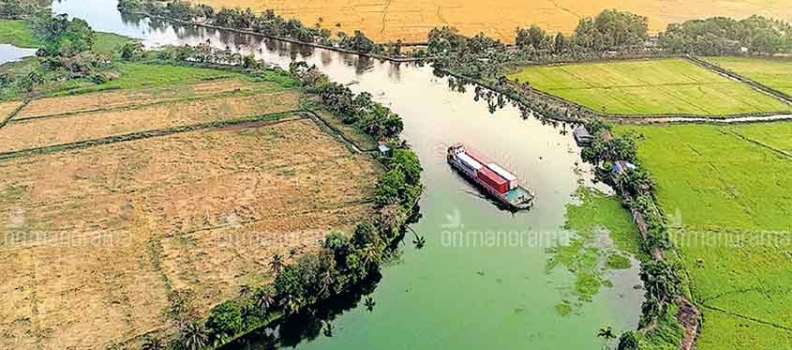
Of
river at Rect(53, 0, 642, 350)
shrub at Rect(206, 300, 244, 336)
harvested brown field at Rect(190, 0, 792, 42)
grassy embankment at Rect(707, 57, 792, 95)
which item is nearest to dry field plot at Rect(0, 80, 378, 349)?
shrub at Rect(206, 300, 244, 336)

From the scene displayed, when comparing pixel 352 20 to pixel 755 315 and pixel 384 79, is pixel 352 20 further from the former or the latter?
pixel 755 315

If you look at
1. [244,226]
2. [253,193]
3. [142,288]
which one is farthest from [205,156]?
[142,288]

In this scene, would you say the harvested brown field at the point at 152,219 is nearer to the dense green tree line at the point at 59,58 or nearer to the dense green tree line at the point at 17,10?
the dense green tree line at the point at 59,58

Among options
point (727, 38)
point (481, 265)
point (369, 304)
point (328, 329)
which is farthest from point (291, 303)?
point (727, 38)

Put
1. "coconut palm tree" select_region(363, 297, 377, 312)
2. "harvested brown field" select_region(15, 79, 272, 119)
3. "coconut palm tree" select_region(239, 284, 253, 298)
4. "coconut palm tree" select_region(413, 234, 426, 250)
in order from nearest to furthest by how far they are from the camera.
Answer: "coconut palm tree" select_region(239, 284, 253, 298) → "coconut palm tree" select_region(363, 297, 377, 312) → "coconut palm tree" select_region(413, 234, 426, 250) → "harvested brown field" select_region(15, 79, 272, 119)

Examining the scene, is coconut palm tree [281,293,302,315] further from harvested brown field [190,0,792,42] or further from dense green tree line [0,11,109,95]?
harvested brown field [190,0,792,42]

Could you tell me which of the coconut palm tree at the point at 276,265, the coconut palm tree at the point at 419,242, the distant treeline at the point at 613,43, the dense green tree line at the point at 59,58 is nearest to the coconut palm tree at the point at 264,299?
the coconut palm tree at the point at 276,265
